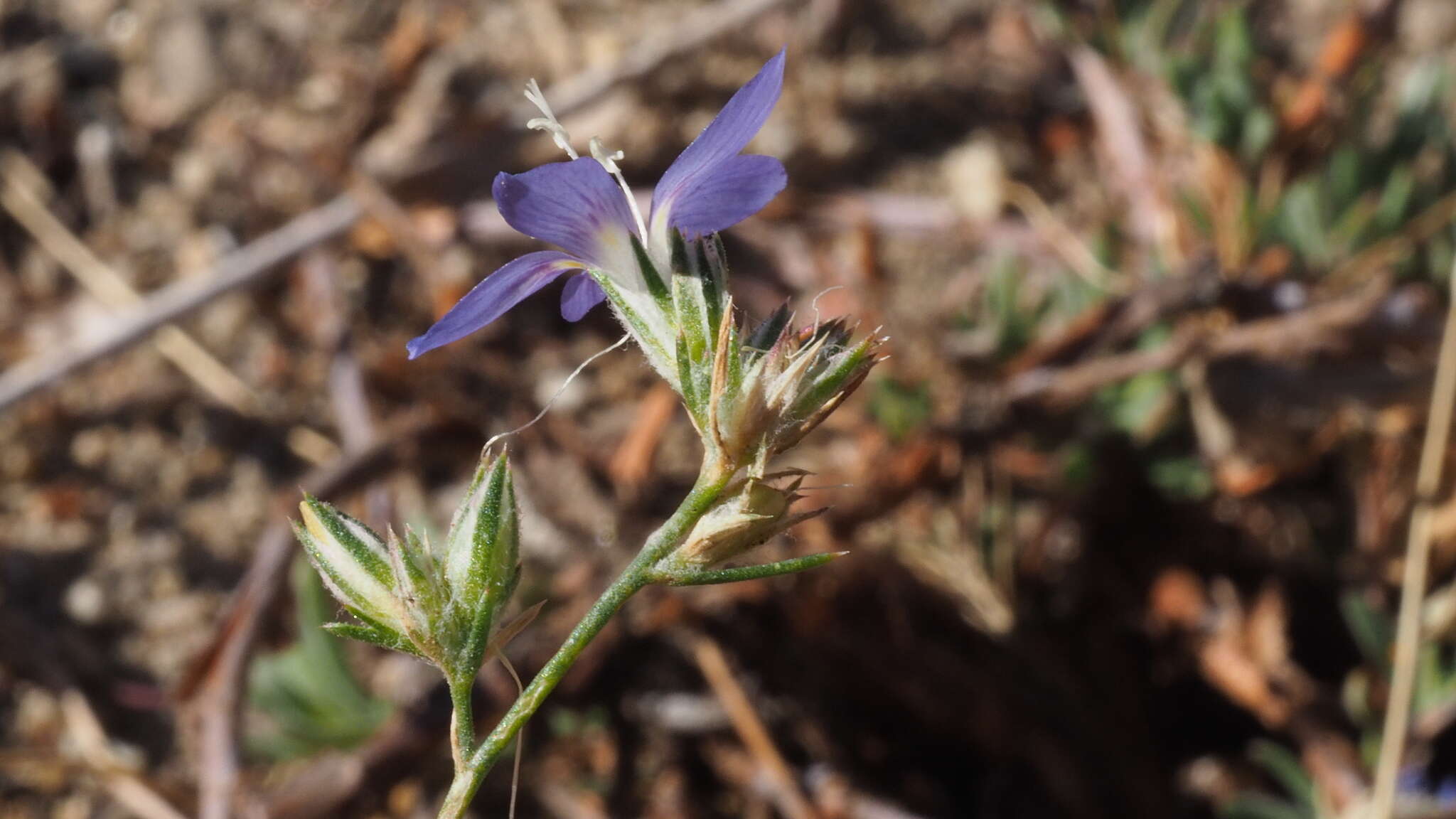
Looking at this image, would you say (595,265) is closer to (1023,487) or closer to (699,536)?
(699,536)

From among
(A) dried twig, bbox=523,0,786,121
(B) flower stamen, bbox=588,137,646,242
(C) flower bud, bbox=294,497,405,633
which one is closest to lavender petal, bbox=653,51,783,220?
(B) flower stamen, bbox=588,137,646,242

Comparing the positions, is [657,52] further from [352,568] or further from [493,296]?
[352,568]

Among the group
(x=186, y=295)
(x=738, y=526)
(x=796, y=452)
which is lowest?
(x=796, y=452)

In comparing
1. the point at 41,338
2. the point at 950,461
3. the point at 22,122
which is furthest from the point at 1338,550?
the point at 22,122

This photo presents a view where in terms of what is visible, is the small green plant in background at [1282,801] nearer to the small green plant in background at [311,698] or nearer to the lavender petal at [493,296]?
the small green plant in background at [311,698]

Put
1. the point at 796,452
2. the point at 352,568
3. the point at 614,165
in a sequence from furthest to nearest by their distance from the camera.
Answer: the point at 796,452, the point at 614,165, the point at 352,568

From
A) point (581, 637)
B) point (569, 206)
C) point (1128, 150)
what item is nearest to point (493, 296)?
point (569, 206)

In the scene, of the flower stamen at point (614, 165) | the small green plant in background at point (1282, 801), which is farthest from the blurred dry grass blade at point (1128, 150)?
the flower stamen at point (614, 165)
